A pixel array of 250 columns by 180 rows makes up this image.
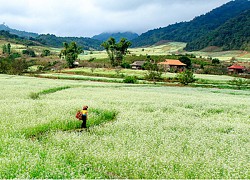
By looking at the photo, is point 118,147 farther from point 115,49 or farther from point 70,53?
point 70,53

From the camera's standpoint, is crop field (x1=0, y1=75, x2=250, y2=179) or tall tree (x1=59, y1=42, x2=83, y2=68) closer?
crop field (x1=0, y1=75, x2=250, y2=179)

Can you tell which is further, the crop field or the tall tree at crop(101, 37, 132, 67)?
the tall tree at crop(101, 37, 132, 67)

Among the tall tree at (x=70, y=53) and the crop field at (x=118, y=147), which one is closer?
the crop field at (x=118, y=147)

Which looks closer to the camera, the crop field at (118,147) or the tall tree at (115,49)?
the crop field at (118,147)

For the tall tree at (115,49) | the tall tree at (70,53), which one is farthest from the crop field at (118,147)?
the tall tree at (70,53)

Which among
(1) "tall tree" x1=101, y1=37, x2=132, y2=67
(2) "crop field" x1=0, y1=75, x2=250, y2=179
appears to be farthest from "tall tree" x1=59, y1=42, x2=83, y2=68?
(2) "crop field" x1=0, y1=75, x2=250, y2=179

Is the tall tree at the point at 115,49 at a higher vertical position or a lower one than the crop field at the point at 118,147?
higher

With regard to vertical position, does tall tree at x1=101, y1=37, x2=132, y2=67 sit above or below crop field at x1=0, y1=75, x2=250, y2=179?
above

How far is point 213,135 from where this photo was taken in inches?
490

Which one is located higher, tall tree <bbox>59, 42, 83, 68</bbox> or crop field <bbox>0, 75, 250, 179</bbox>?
tall tree <bbox>59, 42, 83, 68</bbox>

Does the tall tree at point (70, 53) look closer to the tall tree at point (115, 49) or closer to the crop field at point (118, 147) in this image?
the tall tree at point (115, 49)

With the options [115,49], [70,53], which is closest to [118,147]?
[115,49]

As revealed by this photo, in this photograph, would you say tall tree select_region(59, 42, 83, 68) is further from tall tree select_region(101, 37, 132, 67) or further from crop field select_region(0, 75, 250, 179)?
crop field select_region(0, 75, 250, 179)

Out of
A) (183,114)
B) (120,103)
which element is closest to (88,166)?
(183,114)
